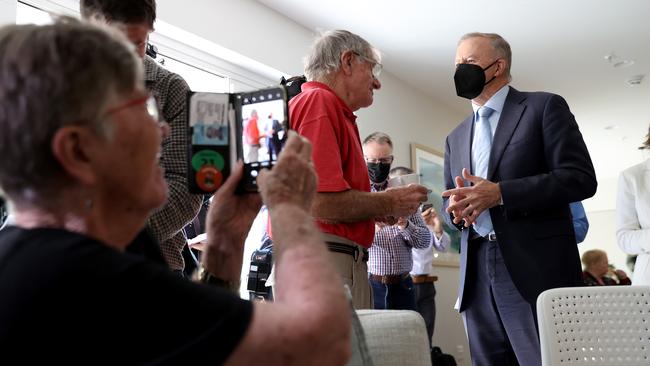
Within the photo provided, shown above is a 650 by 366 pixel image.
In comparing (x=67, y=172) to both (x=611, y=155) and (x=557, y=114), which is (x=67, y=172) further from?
(x=611, y=155)

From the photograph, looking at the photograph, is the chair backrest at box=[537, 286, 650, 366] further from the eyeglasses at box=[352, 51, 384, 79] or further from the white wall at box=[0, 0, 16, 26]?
the white wall at box=[0, 0, 16, 26]

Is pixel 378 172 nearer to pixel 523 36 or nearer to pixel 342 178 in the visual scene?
pixel 342 178

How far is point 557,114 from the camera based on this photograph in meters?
2.12

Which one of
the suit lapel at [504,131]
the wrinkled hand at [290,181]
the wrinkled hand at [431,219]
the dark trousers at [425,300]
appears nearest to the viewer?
the wrinkled hand at [290,181]

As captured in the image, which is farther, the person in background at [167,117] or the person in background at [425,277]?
the person in background at [425,277]

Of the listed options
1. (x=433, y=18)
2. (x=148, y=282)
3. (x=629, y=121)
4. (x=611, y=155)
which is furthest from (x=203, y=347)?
(x=611, y=155)

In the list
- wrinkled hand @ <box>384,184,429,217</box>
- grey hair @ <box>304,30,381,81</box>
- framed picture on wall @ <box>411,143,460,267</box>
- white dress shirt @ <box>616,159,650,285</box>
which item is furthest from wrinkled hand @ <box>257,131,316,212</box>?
framed picture on wall @ <box>411,143,460,267</box>

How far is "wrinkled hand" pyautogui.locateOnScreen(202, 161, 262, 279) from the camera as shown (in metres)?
1.07

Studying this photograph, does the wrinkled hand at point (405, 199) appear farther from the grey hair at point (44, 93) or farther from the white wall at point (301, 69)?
the white wall at point (301, 69)

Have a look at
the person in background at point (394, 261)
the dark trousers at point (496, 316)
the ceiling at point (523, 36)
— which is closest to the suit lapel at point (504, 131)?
the dark trousers at point (496, 316)

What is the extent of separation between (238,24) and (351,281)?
2.60m

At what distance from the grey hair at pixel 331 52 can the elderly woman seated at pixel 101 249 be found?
1.31 m

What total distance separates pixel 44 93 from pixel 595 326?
54.0 inches

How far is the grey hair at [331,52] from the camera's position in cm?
206
